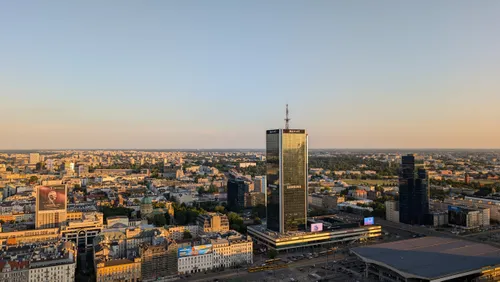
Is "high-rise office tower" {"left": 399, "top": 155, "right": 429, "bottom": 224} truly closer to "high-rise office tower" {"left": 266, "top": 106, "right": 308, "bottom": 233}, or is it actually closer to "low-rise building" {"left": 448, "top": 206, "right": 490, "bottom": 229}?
"low-rise building" {"left": 448, "top": 206, "right": 490, "bottom": 229}

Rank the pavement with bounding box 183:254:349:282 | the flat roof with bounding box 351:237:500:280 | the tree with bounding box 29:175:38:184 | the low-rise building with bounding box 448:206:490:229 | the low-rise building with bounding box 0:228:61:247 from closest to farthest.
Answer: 1. the flat roof with bounding box 351:237:500:280
2. the pavement with bounding box 183:254:349:282
3. the low-rise building with bounding box 0:228:61:247
4. the low-rise building with bounding box 448:206:490:229
5. the tree with bounding box 29:175:38:184

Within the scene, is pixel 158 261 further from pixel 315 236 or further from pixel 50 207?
pixel 50 207

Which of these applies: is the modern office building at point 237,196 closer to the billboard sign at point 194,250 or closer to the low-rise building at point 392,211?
the low-rise building at point 392,211

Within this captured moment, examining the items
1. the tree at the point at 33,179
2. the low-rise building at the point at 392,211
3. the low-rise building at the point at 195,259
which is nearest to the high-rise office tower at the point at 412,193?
the low-rise building at the point at 392,211

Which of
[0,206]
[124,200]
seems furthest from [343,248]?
[0,206]

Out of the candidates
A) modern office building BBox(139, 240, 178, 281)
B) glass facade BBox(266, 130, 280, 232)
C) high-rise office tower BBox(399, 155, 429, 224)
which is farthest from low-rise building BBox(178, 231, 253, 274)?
high-rise office tower BBox(399, 155, 429, 224)

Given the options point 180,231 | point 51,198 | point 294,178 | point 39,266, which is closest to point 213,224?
point 180,231
